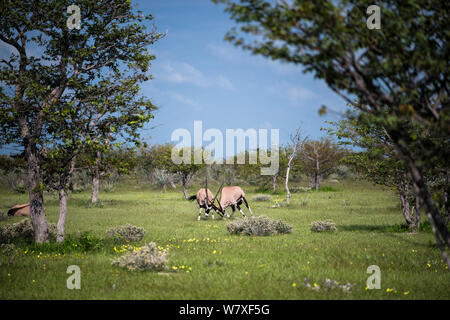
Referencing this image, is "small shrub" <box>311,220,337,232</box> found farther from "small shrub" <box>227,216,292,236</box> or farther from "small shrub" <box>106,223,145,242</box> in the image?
"small shrub" <box>106,223,145,242</box>

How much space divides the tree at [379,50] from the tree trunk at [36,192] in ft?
32.5

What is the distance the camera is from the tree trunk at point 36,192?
504 inches

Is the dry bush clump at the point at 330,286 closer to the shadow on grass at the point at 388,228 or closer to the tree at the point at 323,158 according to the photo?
the shadow on grass at the point at 388,228

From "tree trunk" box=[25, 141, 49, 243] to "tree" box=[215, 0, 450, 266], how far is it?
32.5ft

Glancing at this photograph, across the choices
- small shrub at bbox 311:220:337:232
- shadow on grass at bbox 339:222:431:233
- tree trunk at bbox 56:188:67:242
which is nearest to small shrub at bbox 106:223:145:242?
tree trunk at bbox 56:188:67:242

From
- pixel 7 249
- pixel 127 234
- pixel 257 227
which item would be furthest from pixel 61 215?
pixel 257 227

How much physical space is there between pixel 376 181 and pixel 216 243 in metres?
9.10

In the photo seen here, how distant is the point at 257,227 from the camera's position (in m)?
17.0

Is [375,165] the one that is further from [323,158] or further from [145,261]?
[323,158]

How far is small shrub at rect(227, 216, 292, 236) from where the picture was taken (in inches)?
664

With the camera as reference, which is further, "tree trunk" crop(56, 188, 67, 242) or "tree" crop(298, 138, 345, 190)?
"tree" crop(298, 138, 345, 190)

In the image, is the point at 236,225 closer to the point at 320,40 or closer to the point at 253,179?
the point at 320,40

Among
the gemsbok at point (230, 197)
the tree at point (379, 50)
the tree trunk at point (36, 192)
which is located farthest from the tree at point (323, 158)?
the tree at point (379, 50)

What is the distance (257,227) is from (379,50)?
40.3ft
